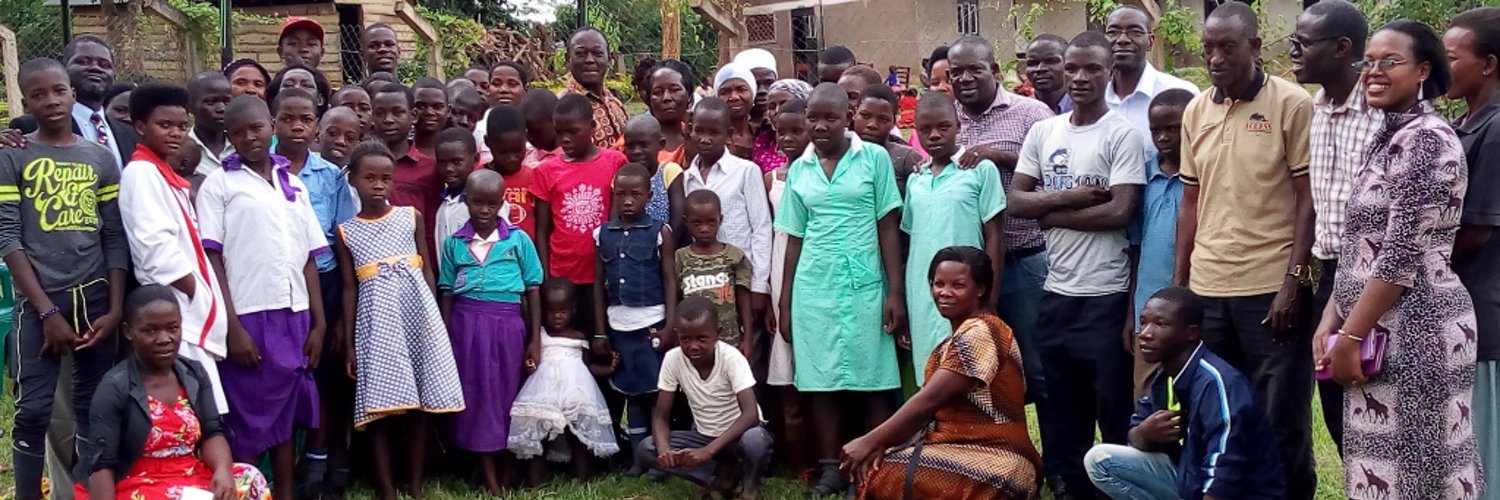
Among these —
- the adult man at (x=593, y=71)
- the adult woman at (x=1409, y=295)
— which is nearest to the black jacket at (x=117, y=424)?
the adult man at (x=593, y=71)

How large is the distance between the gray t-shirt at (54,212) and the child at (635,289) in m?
1.64

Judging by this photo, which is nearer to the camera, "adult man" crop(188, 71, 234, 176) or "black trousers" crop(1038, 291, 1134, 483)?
"black trousers" crop(1038, 291, 1134, 483)

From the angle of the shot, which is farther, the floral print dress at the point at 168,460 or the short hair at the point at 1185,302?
the floral print dress at the point at 168,460

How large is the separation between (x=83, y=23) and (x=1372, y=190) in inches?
537

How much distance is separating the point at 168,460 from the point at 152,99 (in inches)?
48.0

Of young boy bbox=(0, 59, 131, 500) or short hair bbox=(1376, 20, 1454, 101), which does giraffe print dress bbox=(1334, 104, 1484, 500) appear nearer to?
short hair bbox=(1376, 20, 1454, 101)

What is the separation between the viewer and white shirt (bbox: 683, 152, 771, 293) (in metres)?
5.46

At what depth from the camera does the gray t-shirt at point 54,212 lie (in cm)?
452

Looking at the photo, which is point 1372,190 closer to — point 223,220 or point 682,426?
point 682,426

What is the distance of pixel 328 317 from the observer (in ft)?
17.0

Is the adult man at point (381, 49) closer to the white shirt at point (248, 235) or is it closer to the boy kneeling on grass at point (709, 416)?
the white shirt at point (248, 235)

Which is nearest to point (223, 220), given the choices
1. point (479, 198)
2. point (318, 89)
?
point (479, 198)

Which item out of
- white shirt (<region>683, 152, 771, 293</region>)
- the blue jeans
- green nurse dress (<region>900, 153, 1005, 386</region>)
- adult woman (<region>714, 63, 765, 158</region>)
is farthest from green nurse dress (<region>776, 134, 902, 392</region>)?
the blue jeans

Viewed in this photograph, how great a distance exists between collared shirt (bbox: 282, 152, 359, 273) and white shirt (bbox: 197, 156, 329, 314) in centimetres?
29
